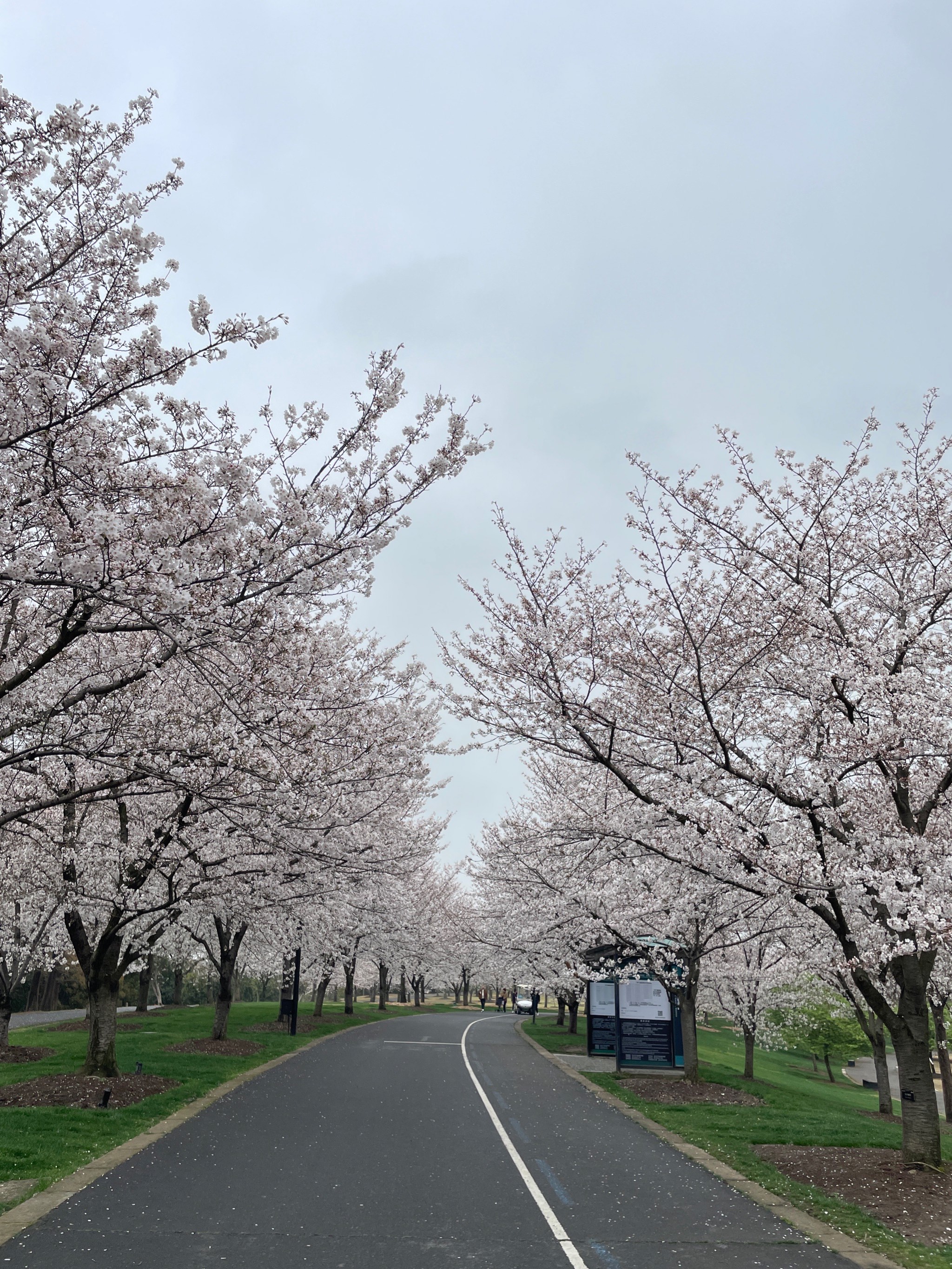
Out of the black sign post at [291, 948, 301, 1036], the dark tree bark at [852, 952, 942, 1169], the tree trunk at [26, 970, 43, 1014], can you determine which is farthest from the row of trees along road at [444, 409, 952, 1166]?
the tree trunk at [26, 970, 43, 1014]

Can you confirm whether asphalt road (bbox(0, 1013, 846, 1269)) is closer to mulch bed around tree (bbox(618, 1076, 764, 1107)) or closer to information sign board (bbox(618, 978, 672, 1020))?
mulch bed around tree (bbox(618, 1076, 764, 1107))

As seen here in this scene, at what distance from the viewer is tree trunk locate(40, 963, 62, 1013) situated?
47938mm

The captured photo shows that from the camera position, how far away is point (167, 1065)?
16.9 meters

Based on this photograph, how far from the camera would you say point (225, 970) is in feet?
78.7

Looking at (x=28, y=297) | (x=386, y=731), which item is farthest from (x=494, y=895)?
(x=28, y=297)

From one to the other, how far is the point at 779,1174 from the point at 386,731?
831 centimetres

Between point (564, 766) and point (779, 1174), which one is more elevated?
point (564, 766)

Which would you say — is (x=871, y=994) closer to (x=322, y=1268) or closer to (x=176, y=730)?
(x=322, y=1268)

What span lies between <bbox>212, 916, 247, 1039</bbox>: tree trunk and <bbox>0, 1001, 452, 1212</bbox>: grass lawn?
4.29ft

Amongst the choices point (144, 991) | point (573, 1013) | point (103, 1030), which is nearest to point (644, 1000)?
point (103, 1030)

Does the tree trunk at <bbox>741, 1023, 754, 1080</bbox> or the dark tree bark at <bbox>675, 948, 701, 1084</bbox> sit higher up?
the dark tree bark at <bbox>675, 948, 701, 1084</bbox>

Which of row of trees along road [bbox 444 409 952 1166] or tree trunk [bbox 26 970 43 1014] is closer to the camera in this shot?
row of trees along road [bbox 444 409 952 1166]

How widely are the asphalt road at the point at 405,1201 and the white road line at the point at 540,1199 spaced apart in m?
0.04

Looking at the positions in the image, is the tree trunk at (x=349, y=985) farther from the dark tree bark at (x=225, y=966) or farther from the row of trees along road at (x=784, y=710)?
the row of trees along road at (x=784, y=710)
